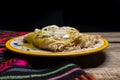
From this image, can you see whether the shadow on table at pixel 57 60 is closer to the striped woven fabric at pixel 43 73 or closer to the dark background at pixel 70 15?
the striped woven fabric at pixel 43 73

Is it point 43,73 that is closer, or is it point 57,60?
point 43,73

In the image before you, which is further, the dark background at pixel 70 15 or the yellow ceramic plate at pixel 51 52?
the dark background at pixel 70 15

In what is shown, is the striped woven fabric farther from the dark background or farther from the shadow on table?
→ the dark background

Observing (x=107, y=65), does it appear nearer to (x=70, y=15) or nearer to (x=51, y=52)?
(x=51, y=52)

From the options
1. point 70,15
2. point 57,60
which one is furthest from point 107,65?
point 70,15

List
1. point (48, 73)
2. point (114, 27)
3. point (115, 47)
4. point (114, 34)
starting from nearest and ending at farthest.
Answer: point (48, 73) → point (115, 47) → point (114, 34) → point (114, 27)

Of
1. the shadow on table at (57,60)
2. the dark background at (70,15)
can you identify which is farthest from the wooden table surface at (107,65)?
the dark background at (70,15)

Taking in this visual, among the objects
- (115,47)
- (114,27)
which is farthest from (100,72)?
(114,27)

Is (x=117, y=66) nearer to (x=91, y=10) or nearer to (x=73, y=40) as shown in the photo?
(x=73, y=40)
